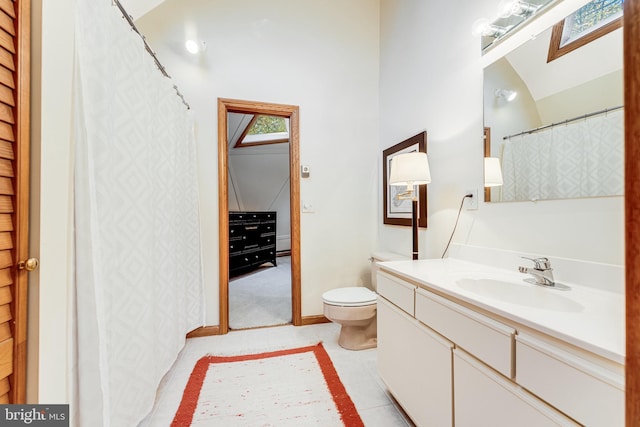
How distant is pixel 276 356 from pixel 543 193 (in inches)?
75.2

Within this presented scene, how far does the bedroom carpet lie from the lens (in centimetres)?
254

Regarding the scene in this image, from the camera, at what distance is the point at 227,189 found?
2314 mm

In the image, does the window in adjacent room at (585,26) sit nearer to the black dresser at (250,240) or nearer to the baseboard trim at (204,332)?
the baseboard trim at (204,332)

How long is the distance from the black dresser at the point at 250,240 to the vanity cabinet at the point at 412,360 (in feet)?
10.0

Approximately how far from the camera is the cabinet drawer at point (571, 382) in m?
0.53

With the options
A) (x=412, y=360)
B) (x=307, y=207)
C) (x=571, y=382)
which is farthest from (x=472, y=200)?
(x=307, y=207)

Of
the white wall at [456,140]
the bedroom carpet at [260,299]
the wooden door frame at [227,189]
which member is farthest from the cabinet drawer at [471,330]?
the bedroom carpet at [260,299]

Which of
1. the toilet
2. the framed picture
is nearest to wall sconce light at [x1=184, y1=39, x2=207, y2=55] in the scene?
the framed picture

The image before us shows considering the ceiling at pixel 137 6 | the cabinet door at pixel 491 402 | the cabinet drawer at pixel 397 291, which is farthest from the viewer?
the ceiling at pixel 137 6

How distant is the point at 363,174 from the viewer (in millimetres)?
2629

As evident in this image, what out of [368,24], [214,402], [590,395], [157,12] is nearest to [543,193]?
[590,395]

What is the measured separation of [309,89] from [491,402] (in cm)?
255

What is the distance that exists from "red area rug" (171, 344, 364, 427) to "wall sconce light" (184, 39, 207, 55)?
7.91 ft

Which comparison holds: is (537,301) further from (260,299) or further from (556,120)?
(260,299)
